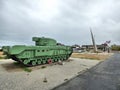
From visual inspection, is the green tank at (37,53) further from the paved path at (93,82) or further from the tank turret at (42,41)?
the paved path at (93,82)

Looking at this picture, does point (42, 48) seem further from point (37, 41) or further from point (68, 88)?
point (68, 88)

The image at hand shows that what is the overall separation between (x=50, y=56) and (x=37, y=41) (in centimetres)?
269

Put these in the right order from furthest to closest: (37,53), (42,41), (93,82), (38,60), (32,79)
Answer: (42,41) → (38,60) → (37,53) → (32,79) → (93,82)

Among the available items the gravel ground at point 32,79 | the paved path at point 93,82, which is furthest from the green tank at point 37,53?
the paved path at point 93,82

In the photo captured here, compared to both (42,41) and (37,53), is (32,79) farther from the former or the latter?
(42,41)

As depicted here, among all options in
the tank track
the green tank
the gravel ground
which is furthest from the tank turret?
the gravel ground

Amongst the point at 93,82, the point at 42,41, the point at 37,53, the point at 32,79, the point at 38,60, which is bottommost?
the point at 93,82

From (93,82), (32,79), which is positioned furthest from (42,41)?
(93,82)

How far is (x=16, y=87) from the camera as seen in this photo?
8102mm

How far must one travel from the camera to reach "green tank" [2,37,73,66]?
13.4 metres

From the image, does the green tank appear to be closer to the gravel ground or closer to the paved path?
the gravel ground

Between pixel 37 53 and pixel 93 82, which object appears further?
pixel 37 53

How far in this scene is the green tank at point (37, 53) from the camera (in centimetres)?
1344

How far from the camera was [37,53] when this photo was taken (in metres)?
15.4
